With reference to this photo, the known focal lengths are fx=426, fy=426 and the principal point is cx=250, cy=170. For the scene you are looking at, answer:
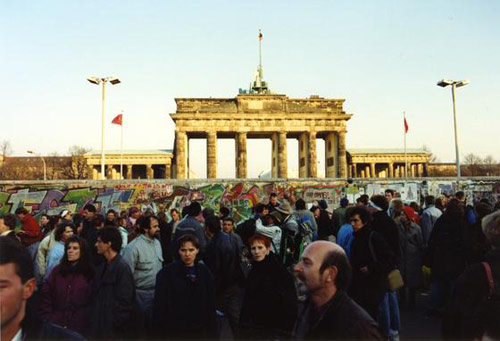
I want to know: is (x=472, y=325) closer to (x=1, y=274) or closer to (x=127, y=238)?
(x=1, y=274)

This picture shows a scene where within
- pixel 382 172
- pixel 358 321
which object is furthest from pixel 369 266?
pixel 382 172

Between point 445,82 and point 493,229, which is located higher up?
point 445,82

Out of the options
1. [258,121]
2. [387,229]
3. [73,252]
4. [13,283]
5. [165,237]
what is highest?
[258,121]

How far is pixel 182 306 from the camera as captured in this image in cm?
437

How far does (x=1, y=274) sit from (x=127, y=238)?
6.76 m

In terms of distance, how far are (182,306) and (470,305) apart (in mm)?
2657

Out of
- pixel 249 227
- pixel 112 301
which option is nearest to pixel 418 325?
pixel 249 227

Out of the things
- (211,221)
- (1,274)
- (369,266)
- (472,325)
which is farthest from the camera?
(211,221)

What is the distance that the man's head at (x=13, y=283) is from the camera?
2.04m

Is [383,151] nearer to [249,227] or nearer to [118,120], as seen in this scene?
[118,120]

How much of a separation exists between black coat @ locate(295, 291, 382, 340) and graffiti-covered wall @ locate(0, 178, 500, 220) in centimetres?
1709

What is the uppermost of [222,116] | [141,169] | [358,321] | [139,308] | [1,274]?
[222,116]

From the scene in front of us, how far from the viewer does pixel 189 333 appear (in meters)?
4.32

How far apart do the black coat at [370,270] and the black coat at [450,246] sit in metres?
2.64
